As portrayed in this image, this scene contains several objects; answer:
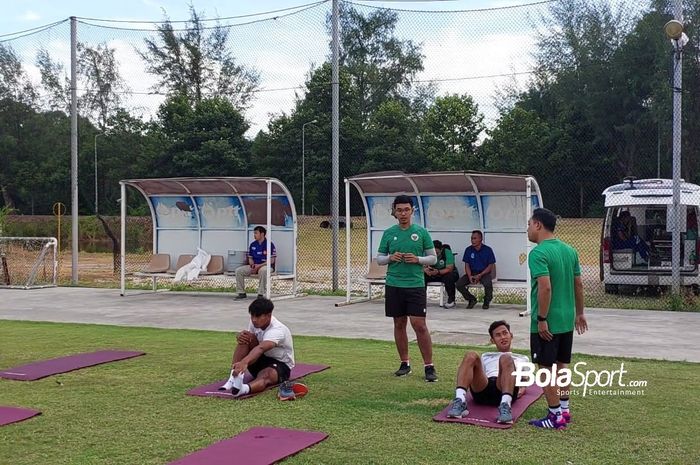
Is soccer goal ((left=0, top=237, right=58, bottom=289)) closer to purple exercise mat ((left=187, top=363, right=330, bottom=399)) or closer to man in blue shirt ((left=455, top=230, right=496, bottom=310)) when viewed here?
man in blue shirt ((left=455, top=230, right=496, bottom=310))

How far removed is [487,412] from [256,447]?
1797 millimetres

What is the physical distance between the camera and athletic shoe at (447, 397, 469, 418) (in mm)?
5715

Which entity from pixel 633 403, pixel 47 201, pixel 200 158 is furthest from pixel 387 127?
pixel 47 201

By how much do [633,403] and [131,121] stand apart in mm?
35500

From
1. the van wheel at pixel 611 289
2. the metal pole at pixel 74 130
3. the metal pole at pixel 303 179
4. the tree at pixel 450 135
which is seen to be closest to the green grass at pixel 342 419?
the van wheel at pixel 611 289

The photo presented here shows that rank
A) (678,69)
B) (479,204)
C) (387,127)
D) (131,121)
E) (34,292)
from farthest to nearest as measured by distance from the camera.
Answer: (131,121), (387,127), (34,292), (479,204), (678,69)

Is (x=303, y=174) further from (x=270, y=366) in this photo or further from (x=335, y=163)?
(x=270, y=366)

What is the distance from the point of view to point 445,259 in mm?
13016

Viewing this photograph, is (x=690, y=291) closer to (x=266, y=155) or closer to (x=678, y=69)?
(x=678, y=69)

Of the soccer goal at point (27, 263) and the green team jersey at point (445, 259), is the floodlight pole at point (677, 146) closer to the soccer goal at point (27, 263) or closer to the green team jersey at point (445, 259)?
the green team jersey at point (445, 259)

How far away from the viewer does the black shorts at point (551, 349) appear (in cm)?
545

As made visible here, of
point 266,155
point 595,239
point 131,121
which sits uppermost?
point 131,121

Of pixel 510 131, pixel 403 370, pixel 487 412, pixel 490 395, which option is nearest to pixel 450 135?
pixel 510 131

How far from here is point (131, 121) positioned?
127 ft
